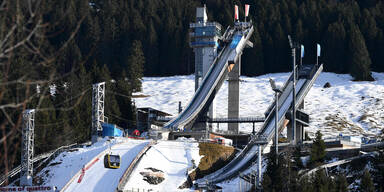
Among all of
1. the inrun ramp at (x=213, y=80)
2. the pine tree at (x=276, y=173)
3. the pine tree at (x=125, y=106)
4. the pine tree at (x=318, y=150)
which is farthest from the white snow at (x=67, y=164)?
the pine tree at (x=125, y=106)

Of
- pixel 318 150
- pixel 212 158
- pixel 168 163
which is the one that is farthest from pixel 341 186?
pixel 212 158

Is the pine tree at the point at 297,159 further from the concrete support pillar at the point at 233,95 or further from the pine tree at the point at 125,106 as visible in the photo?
the pine tree at the point at 125,106

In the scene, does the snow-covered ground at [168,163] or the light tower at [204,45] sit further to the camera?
the light tower at [204,45]

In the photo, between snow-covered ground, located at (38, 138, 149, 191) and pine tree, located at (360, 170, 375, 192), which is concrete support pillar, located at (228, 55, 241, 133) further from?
pine tree, located at (360, 170, 375, 192)

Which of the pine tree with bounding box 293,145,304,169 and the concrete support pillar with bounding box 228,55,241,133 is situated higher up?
the concrete support pillar with bounding box 228,55,241,133

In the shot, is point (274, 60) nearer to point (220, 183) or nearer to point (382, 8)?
point (382, 8)

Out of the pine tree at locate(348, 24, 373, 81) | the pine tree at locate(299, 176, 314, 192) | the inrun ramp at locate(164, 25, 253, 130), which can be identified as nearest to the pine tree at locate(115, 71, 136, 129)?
the inrun ramp at locate(164, 25, 253, 130)
